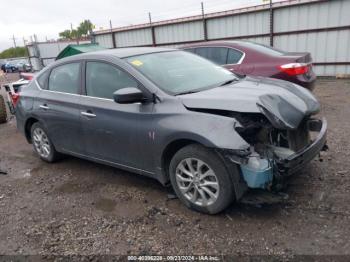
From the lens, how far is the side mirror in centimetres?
349

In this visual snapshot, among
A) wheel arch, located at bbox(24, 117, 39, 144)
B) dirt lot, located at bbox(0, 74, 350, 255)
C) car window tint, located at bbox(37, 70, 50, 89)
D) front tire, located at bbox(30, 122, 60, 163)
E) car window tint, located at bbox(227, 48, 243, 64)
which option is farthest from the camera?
car window tint, located at bbox(227, 48, 243, 64)

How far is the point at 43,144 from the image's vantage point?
5.33 metres

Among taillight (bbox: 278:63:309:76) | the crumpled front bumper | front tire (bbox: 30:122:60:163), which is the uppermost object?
taillight (bbox: 278:63:309:76)

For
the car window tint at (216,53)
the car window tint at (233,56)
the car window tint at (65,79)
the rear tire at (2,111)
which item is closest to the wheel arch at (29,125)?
the car window tint at (65,79)

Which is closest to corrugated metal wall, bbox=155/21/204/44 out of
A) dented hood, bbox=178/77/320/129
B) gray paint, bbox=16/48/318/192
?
gray paint, bbox=16/48/318/192

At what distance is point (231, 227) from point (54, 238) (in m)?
1.69

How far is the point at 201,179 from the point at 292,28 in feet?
33.5

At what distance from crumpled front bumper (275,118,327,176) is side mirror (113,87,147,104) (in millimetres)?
1493

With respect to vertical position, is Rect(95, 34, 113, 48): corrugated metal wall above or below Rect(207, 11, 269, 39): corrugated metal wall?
below

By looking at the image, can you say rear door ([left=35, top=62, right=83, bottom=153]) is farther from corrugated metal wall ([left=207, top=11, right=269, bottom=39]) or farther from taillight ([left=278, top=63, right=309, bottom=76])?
corrugated metal wall ([left=207, top=11, right=269, bottom=39])

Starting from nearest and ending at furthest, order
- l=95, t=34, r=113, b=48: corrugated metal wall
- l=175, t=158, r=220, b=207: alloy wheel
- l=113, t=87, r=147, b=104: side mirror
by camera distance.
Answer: l=175, t=158, r=220, b=207: alloy wheel < l=113, t=87, r=147, b=104: side mirror < l=95, t=34, r=113, b=48: corrugated metal wall

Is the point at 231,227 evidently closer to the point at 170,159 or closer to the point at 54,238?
the point at 170,159

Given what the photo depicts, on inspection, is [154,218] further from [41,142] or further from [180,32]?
[180,32]

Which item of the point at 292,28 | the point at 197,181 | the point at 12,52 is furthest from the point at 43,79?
the point at 12,52
